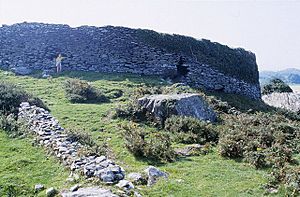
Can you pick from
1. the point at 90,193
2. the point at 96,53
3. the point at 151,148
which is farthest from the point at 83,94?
the point at 90,193

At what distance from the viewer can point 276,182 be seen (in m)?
10.3

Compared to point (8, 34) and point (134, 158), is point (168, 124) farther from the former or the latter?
point (8, 34)

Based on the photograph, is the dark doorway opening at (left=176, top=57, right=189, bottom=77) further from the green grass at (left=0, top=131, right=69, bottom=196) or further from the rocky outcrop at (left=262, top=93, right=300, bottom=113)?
the green grass at (left=0, top=131, right=69, bottom=196)

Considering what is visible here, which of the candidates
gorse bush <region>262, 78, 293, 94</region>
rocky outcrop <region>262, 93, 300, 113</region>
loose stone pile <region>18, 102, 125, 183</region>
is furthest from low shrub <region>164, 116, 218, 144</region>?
gorse bush <region>262, 78, 293, 94</region>

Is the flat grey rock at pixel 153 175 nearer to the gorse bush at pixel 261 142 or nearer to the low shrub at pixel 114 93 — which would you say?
the gorse bush at pixel 261 142

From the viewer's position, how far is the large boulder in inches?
687

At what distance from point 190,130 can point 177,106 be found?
6.76 feet

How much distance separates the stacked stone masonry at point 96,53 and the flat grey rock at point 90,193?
21.7 metres

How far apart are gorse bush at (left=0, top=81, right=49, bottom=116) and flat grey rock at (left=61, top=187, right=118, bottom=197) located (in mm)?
8527

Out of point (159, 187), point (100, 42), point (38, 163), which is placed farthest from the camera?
point (100, 42)

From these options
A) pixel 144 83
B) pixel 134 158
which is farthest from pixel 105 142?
pixel 144 83

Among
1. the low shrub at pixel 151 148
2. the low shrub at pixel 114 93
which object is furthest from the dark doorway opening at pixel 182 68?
the low shrub at pixel 151 148

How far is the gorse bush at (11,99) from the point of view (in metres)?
17.0

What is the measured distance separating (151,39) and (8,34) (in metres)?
12.0
